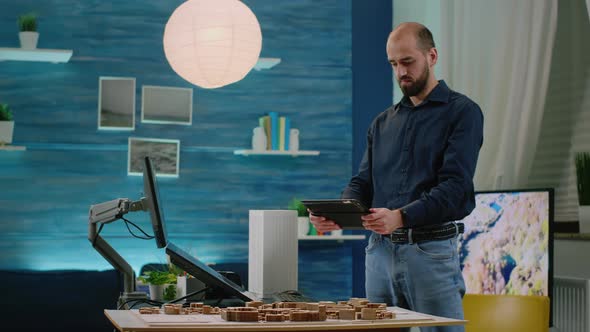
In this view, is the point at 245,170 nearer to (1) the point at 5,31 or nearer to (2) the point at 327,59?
(2) the point at 327,59

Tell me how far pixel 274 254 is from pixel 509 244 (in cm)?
163

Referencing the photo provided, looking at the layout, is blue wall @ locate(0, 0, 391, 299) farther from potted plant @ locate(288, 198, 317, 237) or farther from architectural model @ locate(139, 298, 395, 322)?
architectural model @ locate(139, 298, 395, 322)

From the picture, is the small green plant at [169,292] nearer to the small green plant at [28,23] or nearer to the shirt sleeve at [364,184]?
the shirt sleeve at [364,184]

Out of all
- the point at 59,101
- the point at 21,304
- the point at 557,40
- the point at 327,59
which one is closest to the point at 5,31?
the point at 59,101

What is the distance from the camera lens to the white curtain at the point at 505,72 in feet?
14.6

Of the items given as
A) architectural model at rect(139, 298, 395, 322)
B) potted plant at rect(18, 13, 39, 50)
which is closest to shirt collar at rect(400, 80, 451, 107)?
architectural model at rect(139, 298, 395, 322)

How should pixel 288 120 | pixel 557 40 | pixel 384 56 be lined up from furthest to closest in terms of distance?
1. pixel 384 56
2. pixel 288 120
3. pixel 557 40

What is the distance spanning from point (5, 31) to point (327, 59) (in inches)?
83.7

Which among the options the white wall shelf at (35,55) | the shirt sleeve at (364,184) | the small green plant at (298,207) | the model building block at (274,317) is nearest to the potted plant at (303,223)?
the small green plant at (298,207)

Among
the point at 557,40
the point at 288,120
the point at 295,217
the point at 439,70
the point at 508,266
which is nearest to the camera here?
the point at 295,217

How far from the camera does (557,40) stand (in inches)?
182

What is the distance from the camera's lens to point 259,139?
5520 mm

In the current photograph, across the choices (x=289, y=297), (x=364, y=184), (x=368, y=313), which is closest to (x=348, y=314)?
(x=368, y=313)

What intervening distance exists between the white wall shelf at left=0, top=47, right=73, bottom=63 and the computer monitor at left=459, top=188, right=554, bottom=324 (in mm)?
2618
